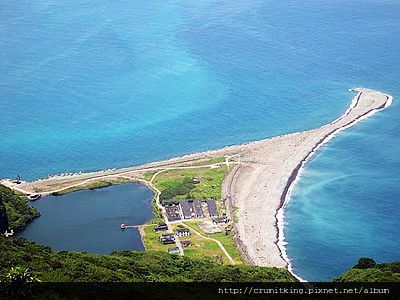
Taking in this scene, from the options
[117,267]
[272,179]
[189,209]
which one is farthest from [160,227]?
[117,267]

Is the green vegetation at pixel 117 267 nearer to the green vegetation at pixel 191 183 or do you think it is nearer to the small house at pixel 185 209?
the small house at pixel 185 209

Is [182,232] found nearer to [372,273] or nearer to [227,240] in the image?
[227,240]

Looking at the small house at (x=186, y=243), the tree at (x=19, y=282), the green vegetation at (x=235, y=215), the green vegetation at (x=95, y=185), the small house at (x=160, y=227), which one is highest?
the green vegetation at (x=95, y=185)

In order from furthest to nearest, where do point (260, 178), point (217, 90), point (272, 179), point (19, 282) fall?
point (217, 90)
point (260, 178)
point (272, 179)
point (19, 282)

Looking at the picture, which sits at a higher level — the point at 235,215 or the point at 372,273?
the point at 235,215

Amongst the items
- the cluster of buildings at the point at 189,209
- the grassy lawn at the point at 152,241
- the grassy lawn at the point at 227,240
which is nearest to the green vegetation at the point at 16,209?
the grassy lawn at the point at 152,241

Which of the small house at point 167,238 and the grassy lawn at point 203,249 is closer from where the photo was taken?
the grassy lawn at point 203,249

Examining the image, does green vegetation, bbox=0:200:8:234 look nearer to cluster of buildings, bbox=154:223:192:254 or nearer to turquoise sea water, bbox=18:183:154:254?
turquoise sea water, bbox=18:183:154:254
